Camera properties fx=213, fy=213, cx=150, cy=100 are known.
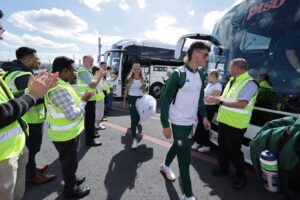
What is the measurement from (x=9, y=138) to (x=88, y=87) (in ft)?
9.34

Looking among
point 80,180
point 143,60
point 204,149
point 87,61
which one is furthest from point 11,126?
point 143,60

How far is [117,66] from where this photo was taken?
11.4 metres

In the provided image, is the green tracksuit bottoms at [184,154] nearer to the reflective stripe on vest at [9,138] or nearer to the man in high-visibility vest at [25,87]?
the reflective stripe on vest at [9,138]

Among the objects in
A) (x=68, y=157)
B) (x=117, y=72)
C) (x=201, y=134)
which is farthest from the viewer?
(x=117, y=72)

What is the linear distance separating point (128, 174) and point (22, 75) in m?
2.12

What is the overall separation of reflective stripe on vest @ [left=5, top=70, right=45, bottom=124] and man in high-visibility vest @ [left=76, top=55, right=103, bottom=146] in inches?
49.0

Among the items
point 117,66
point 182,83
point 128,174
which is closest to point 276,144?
point 182,83

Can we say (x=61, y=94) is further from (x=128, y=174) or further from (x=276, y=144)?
(x=276, y=144)

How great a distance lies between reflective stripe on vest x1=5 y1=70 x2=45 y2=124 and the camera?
8.82 ft

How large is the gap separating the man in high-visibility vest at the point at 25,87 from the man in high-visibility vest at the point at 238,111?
2.49 meters

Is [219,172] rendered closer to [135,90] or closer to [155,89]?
[135,90]

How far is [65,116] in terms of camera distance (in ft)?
7.73

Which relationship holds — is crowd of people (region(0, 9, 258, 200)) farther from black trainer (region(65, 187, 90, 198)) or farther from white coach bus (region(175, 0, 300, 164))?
white coach bus (region(175, 0, 300, 164))

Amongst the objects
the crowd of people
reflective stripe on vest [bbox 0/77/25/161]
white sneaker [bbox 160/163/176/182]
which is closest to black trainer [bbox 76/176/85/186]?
the crowd of people
